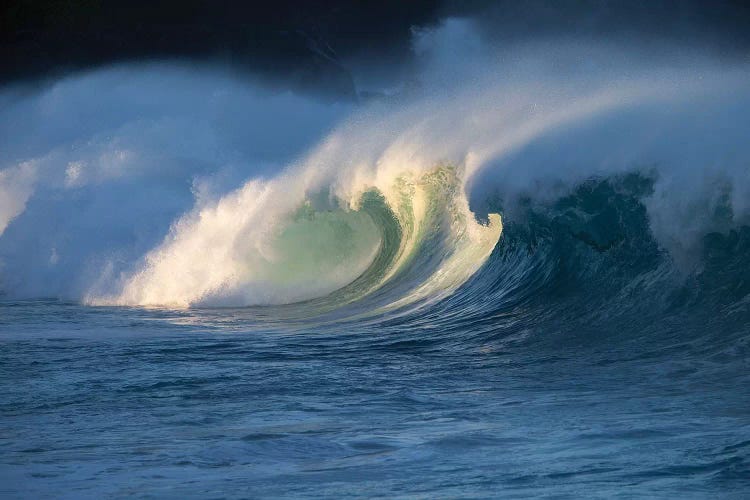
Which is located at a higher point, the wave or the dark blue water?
the wave

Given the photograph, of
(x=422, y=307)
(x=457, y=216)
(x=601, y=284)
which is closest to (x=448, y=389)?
(x=601, y=284)

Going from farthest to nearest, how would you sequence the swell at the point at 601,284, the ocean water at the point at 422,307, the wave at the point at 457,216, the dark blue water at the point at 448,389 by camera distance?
the wave at the point at 457,216 < the swell at the point at 601,284 < the ocean water at the point at 422,307 < the dark blue water at the point at 448,389

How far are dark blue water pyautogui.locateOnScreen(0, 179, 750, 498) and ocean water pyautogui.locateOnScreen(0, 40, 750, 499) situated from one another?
0.09 feet

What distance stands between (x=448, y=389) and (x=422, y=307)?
492 cm

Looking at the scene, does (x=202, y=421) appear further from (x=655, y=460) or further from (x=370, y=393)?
(x=655, y=460)

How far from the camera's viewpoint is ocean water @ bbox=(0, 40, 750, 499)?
20.0ft

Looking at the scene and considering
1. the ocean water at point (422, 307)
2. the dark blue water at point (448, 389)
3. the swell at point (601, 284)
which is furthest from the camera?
the swell at point (601, 284)

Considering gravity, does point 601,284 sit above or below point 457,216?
below

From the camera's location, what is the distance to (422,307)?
42.7 feet

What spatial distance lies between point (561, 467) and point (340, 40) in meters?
56.9

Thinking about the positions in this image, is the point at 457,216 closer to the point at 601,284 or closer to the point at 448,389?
the point at 601,284

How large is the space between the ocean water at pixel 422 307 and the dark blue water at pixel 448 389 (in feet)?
0.09

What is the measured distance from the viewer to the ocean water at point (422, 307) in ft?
20.0

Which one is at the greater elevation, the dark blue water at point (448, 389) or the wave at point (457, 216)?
the wave at point (457, 216)
